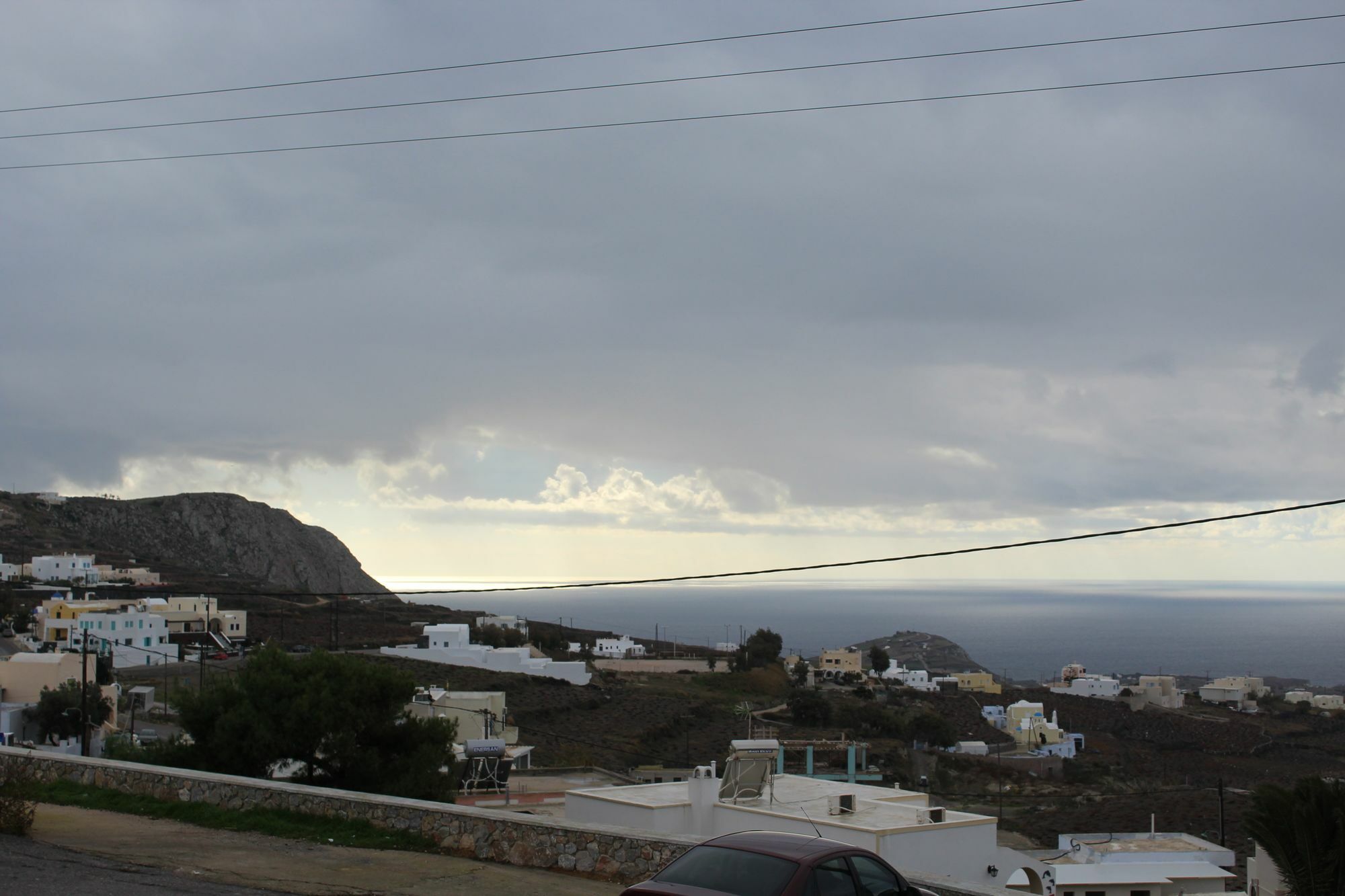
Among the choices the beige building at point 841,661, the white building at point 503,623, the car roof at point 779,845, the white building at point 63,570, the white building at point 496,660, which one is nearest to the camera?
the car roof at point 779,845

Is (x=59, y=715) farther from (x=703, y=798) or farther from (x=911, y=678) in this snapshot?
(x=911, y=678)

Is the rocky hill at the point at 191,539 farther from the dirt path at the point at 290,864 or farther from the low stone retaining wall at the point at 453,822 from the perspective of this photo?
the dirt path at the point at 290,864

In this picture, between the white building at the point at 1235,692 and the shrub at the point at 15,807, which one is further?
the white building at the point at 1235,692

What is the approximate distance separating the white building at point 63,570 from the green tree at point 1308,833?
92.1 metres

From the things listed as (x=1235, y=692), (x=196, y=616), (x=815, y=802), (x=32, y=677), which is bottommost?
(x=1235, y=692)

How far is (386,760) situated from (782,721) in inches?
1735

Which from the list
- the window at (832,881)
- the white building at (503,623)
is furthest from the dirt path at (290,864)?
the white building at (503,623)

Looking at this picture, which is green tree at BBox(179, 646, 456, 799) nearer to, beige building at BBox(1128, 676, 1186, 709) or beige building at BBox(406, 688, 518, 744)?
beige building at BBox(406, 688, 518, 744)

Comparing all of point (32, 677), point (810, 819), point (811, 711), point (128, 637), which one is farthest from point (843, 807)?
point (128, 637)

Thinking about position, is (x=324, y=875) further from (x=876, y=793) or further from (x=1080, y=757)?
(x=1080, y=757)

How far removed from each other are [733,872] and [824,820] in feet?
32.1

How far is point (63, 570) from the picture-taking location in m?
93.2

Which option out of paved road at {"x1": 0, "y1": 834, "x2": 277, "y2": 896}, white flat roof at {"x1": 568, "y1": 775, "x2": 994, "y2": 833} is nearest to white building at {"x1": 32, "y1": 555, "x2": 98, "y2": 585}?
white flat roof at {"x1": 568, "y1": 775, "x2": 994, "y2": 833}

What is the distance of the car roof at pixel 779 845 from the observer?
673 centimetres
